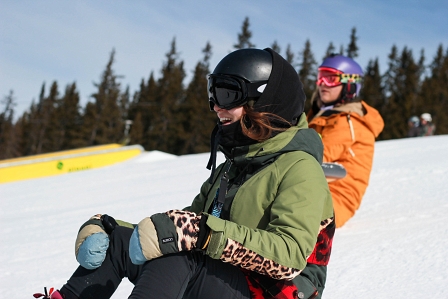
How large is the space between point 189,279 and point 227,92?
78cm

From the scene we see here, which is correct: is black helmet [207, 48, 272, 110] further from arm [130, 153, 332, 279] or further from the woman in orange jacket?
the woman in orange jacket

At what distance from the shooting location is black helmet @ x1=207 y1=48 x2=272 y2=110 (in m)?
1.91

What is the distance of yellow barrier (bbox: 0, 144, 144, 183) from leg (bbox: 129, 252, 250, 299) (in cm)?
1314

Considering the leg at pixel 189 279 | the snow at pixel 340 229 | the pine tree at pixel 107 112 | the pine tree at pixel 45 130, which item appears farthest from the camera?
the pine tree at pixel 45 130

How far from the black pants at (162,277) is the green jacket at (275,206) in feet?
0.36

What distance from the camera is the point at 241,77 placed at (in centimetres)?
192

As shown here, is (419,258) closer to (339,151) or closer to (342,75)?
(339,151)

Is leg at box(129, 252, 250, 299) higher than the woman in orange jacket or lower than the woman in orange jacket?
lower

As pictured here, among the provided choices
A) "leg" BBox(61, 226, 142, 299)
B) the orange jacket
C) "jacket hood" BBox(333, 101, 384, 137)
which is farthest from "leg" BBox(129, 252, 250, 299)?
"jacket hood" BBox(333, 101, 384, 137)

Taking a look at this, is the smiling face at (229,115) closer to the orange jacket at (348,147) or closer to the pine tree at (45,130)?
the orange jacket at (348,147)

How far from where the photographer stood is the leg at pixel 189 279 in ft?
5.08

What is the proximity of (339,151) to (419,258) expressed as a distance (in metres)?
1.16

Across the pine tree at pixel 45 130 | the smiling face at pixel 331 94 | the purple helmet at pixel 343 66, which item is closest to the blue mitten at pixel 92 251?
the smiling face at pixel 331 94

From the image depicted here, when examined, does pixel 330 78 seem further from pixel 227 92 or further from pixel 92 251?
pixel 92 251
